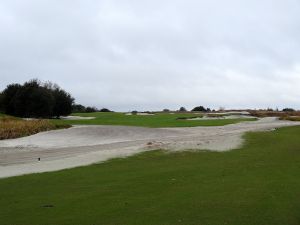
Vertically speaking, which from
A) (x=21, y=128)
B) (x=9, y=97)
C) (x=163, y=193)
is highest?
(x=9, y=97)

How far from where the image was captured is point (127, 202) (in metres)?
13.4

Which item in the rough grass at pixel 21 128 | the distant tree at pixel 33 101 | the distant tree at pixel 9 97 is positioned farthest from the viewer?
the distant tree at pixel 9 97

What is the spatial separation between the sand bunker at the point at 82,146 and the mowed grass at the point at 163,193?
3.19 metres

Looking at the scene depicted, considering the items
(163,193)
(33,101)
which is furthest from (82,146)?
(33,101)

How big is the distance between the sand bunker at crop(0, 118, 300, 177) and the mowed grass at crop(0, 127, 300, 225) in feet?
10.5

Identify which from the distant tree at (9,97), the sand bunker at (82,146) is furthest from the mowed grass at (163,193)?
Result: the distant tree at (9,97)

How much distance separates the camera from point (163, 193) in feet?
48.1

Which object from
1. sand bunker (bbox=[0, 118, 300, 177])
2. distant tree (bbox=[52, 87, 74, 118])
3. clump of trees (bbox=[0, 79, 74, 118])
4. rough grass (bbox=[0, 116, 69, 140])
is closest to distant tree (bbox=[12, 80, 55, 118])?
clump of trees (bbox=[0, 79, 74, 118])

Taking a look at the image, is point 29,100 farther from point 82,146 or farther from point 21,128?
point 82,146

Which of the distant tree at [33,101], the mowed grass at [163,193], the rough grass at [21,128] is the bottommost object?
the mowed grass at [163,193]

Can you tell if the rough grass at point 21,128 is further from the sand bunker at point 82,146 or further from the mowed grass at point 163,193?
the mowed grass at point 163,193

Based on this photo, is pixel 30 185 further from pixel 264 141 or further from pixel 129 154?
pixel 264 141

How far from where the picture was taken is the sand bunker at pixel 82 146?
26.3 metres

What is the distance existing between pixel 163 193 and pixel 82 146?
71.7 feet
